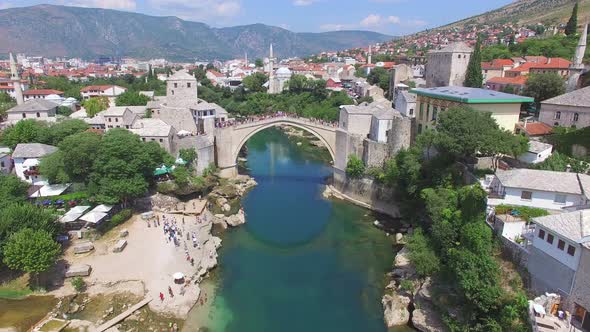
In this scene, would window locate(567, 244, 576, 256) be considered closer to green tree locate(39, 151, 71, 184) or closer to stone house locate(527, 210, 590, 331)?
stone house locate(527, 210, 590, 331)

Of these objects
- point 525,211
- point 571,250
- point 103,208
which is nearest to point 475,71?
point 525,211

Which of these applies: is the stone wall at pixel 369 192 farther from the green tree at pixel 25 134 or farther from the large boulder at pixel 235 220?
the green tree at pixel 25 134

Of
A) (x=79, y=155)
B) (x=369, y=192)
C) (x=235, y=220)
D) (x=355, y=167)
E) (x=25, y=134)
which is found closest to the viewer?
(x=79, y=155)

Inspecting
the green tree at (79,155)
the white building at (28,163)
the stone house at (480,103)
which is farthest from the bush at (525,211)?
the white building at (28,163)

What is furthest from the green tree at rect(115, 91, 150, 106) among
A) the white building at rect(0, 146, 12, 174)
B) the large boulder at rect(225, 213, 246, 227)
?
the large boulder at rect(225, 213, 246, 227)

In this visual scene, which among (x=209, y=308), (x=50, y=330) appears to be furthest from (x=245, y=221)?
(x=50, y=330)

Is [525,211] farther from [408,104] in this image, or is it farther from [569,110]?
[408,104]

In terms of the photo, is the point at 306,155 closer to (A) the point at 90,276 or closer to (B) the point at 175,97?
(B) the point at 175,97
